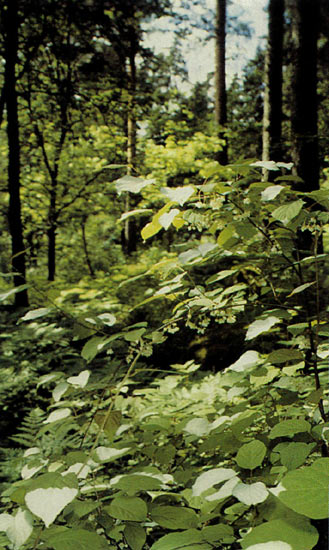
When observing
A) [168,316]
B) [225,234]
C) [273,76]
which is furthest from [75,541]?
[273,76]

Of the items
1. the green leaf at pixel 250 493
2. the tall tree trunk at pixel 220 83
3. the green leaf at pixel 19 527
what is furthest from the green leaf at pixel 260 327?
the tall tree trunk at pixel 220 83

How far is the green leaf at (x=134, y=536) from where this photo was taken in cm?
72

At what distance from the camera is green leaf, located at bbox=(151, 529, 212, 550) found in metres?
0.62

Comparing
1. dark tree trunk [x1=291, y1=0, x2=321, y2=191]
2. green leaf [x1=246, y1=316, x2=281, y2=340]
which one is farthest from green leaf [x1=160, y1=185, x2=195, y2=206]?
dark tree trunk [x1=291, y1=0, x2=321, y2=191]

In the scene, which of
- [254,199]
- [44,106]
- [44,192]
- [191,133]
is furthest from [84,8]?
[254,199]

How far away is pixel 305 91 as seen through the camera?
3.79m

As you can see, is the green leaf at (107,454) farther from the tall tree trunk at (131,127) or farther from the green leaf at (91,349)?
the tall tree trunk at (131,127)

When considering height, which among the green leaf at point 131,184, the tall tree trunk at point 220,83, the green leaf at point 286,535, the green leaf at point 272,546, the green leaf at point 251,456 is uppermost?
the tall tree trunk at point 220,83

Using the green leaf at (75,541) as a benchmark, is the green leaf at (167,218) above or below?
above

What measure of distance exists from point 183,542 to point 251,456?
0.21 meters

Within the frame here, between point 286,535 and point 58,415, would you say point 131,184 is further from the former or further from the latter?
point 286,535

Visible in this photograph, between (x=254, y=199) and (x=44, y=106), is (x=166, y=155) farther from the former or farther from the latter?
(x=254, y=199)

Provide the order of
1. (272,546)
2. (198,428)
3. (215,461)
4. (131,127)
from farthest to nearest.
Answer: (131,127)
(215,461)
(198,428)
(272,546)

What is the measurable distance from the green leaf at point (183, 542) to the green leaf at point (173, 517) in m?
0.08
